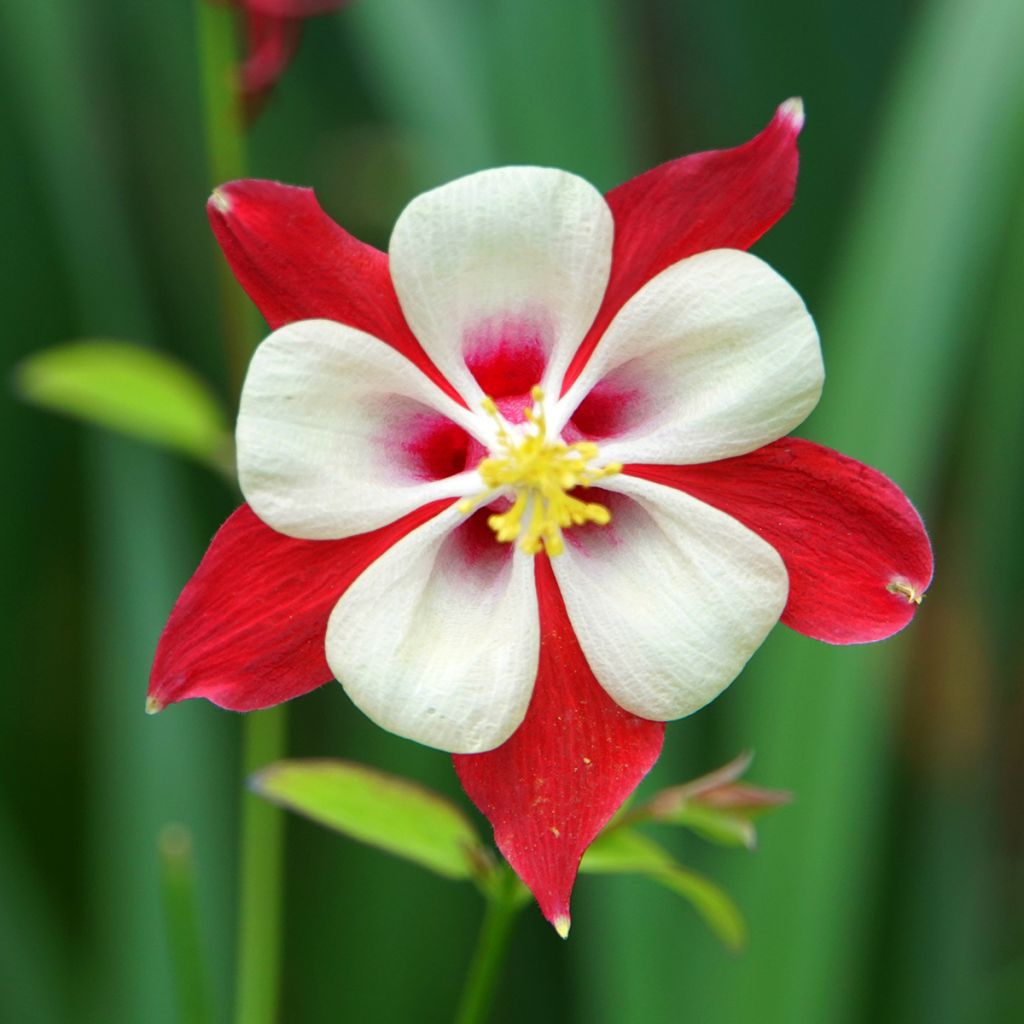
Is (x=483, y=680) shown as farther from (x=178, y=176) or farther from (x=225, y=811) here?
(x=178, y=176)

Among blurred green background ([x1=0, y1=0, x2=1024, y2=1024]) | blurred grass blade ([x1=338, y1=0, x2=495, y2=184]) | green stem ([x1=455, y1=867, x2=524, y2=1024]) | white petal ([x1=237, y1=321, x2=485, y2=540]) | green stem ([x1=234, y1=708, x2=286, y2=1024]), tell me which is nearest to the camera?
white petal ([x1=237, y1=321, x2=485, y2=540])

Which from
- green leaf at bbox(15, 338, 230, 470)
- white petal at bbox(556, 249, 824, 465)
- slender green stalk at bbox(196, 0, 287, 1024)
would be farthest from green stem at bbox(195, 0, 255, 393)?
white petal at bbox(556, 249, 824, 465)

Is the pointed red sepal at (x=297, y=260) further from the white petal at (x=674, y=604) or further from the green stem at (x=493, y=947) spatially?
the green stem at (x=493, y=947)

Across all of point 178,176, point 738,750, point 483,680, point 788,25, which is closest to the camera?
point 483,680

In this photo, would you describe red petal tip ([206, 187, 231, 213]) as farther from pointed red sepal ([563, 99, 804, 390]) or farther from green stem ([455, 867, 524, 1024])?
green stem ([455, 867, 524, 1024])

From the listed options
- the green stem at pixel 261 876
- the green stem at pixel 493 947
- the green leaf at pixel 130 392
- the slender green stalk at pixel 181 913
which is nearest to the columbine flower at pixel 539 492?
the green stem at pixel 493 947

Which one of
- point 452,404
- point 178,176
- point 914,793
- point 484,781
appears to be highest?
point 178,176

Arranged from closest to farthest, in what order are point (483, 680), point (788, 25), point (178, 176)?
point (483, 680)
point (788, 25)
point (178, 176)

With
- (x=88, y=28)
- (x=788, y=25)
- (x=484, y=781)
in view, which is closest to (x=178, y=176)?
(x=88, y=28)
